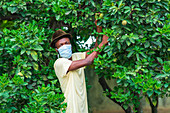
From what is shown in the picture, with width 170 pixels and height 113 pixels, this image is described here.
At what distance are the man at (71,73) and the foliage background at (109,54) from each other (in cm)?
12

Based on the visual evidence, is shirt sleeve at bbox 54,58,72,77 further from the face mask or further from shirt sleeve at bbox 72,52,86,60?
shirt sleeve at bbox 72,52,86,60

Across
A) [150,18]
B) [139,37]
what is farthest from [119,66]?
[150,18]

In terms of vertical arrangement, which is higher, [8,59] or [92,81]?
[8,59]

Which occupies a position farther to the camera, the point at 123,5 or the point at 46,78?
the point at 46,78

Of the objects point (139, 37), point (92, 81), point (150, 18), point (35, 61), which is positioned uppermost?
point (150, 18)

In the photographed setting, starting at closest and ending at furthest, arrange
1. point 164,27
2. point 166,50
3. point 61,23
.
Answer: point 164,27 → point 166,50 → point 61,23

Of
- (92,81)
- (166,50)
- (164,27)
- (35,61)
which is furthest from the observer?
(92,81)

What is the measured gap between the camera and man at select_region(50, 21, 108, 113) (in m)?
3.82

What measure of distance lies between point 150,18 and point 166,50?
0.49 metres

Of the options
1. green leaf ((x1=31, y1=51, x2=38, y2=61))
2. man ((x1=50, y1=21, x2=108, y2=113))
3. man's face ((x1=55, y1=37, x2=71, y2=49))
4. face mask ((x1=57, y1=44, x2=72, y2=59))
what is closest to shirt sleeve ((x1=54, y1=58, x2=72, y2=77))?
man ((x1=50, y1=21, x2=108, y2=113))

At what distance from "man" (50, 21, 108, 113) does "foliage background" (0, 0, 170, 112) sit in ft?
0.40

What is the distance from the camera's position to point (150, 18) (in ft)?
12.4

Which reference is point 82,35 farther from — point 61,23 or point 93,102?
point 93,102

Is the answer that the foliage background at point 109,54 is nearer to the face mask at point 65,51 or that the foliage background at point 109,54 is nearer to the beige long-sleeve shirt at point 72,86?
the beige long-sleeve shirt at point 72,86
